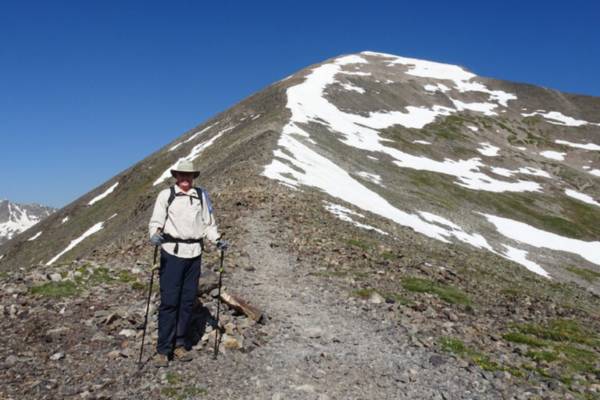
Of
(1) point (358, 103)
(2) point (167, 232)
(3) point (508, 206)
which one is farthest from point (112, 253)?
(1) point (358, 103)

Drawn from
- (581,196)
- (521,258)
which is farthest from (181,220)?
(581,196)

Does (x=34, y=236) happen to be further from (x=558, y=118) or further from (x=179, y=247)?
(x=558, y=118)

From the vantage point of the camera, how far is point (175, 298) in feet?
35.7

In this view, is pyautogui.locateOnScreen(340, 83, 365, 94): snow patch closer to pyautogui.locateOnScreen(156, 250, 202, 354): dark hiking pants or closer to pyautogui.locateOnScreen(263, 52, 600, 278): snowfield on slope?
pyautogui.locateOnScreen(263, 52, 600, 278): snowfield on slope

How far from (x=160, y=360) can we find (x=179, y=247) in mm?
2465

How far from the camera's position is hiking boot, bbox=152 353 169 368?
33.5 ft

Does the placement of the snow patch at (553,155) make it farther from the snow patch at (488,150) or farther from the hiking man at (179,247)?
the hiking man at (179,247)

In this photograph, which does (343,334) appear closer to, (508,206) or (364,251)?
(364,251)

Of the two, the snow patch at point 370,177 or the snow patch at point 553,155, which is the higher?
the snow patch at point 553,155

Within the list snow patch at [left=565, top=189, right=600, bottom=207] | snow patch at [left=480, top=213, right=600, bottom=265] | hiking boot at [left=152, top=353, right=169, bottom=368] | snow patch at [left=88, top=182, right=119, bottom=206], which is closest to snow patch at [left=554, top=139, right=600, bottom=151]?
snow patch at [left=565, top=189, right=600, bottom=207]

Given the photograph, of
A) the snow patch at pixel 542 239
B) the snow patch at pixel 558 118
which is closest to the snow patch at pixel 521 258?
the snow patch at pixel 542 239

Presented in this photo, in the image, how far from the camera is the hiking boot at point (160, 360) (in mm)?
10211

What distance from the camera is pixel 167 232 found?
36.4 ft

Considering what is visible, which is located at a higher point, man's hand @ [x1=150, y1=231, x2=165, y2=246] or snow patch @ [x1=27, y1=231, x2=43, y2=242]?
man's hand @ [x1=150, y1=231, x2=165, y2=246]
